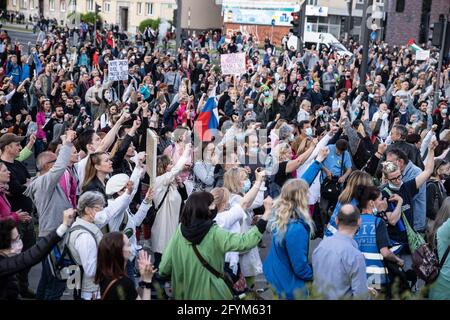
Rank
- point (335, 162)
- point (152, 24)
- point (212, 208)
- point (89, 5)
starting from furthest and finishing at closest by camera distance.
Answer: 1. point (89, 5)
2. point (152, 24)
3. point (335, 162)
4. point (212, 208)

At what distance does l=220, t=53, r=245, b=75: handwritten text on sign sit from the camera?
16.9m

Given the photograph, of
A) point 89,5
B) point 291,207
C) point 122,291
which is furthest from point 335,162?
point 89,5

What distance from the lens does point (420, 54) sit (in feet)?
83.6

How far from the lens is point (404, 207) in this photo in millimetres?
7230

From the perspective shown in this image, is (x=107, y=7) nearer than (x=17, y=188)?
No

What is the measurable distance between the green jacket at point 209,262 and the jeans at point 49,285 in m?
1.31

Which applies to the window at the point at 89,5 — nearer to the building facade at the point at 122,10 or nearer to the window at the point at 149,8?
the building facade at the point at 122,10

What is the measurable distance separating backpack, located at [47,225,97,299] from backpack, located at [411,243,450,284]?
8.79 feet

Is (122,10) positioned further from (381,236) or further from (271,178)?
(381,236)

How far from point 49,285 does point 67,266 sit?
409 millimetres

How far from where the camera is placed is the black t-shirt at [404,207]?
6.84m

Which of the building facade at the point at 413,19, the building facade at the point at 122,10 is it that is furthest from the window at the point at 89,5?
the building facade at the point at 413,19

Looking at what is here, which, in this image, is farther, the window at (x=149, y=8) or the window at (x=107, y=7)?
the window at (x=107, y=7)
